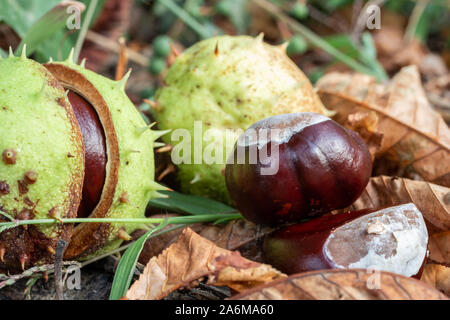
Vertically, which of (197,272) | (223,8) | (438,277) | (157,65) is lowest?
(438,277)

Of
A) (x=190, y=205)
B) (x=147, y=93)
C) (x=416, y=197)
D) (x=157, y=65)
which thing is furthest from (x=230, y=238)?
(x=157, y=65)

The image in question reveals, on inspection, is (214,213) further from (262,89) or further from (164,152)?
(262,89)

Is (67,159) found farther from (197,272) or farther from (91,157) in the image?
(197,272)

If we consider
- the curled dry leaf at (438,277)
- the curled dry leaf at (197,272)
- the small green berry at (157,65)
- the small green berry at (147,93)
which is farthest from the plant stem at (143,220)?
the small green berry at (157,65)

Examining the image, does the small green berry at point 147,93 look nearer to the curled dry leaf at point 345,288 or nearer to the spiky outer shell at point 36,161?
the spiky outer shell at point 36,161

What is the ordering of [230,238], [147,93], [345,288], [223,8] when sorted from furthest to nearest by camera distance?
[223,8] → [147,93] → [230,238] → [345,288]

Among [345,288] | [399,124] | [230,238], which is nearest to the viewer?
[345,288]
